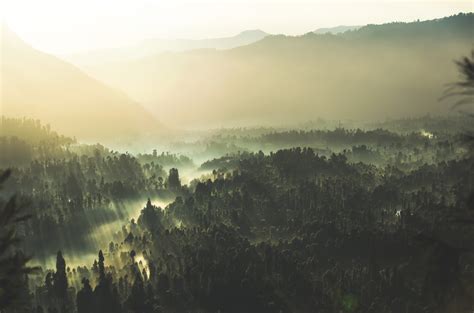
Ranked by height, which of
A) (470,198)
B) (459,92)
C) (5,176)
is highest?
(459,92)

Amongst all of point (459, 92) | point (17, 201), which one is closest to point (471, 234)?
point (459, 92)

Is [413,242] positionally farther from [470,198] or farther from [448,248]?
[470,198]

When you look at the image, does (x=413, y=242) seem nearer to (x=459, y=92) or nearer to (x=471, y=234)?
(x=471, y=234)

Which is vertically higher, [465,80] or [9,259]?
[465,80]

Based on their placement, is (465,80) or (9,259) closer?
(465,80)

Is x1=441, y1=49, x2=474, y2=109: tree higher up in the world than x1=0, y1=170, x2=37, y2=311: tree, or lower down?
higher up

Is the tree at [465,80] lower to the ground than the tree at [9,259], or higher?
higher

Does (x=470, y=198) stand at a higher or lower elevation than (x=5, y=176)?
lower

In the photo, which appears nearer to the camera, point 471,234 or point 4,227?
point 4,227

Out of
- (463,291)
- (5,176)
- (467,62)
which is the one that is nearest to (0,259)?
(5,176)
